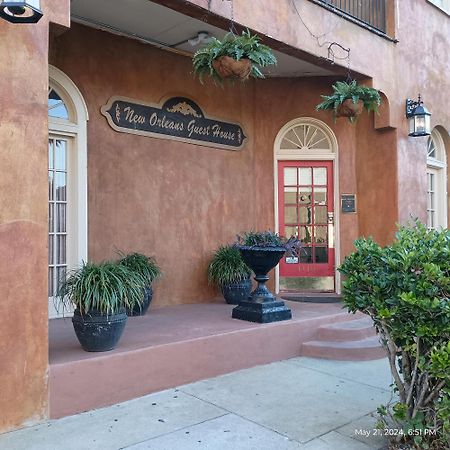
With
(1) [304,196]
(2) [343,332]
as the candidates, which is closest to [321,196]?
(1) [304,196]

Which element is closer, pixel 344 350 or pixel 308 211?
pixel 344 350

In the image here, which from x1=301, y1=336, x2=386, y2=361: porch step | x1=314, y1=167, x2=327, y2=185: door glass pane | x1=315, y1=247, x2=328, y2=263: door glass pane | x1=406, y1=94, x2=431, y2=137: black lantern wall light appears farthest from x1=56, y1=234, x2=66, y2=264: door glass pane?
x1=406, y1=94, x2=431, y2=137: black lantern wall light

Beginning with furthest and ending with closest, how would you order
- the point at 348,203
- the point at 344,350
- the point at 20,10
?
the point at 348,203, the point at 344,350, the point at 20,10

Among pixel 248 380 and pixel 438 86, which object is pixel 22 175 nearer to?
pixel 248 380

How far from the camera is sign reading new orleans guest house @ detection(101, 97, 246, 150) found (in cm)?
609

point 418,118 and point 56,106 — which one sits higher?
point 418,118

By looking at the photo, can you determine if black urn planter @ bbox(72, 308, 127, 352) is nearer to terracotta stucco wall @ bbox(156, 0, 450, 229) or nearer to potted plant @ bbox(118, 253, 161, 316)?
potted plant @ bbox(118, 253, 161, 316)

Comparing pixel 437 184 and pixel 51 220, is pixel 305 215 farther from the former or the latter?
pixel 51 220

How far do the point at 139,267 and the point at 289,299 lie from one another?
2.64 meters

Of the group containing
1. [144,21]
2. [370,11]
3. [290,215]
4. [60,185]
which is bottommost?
[290,215]

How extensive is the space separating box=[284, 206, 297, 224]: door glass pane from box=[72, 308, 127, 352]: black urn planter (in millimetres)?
4218

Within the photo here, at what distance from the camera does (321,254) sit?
7715 mm

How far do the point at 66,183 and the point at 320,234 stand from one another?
408 cm

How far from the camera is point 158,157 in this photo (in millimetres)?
6457
